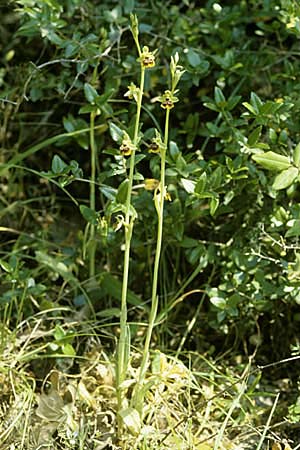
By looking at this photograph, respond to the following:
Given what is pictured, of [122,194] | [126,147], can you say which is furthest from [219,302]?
[126,147]

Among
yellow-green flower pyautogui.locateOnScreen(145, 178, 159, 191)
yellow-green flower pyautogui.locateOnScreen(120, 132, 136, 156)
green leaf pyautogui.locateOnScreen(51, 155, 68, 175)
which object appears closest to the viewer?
yellow-green flower pyautogui.locateOnScreen(120, 132, 136, 156)

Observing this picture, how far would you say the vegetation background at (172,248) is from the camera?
1.65 m

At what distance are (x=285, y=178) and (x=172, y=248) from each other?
0.49 m

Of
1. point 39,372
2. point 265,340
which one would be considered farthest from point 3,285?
point 265,340

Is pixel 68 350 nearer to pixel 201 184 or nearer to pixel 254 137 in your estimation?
pixel 201 184

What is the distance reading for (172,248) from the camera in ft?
6.33

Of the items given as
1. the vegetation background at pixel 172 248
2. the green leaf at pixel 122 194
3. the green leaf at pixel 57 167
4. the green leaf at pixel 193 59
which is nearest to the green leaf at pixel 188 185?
the vegetation background at pixel 172 248

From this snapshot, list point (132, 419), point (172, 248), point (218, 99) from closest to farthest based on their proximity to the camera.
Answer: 1. point (132, 419)
2. point (218, 99)
3. point (172, 248)

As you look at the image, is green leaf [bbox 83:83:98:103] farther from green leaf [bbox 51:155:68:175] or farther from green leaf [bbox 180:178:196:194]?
green leaf [bbox 180:178:196:194]

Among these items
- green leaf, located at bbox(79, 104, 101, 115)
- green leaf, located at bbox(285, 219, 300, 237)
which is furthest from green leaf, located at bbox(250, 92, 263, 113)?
green leaf, located at bbox(79, 104, 101, 115)

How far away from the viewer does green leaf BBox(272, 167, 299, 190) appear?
4.91 ft

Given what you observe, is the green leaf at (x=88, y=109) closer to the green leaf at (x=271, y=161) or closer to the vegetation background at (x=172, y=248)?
the vegetation background at (x=172, y=248)

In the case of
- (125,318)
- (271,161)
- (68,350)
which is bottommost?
(68,350)

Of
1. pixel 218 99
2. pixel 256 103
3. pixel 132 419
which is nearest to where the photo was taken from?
pixel 132 419
